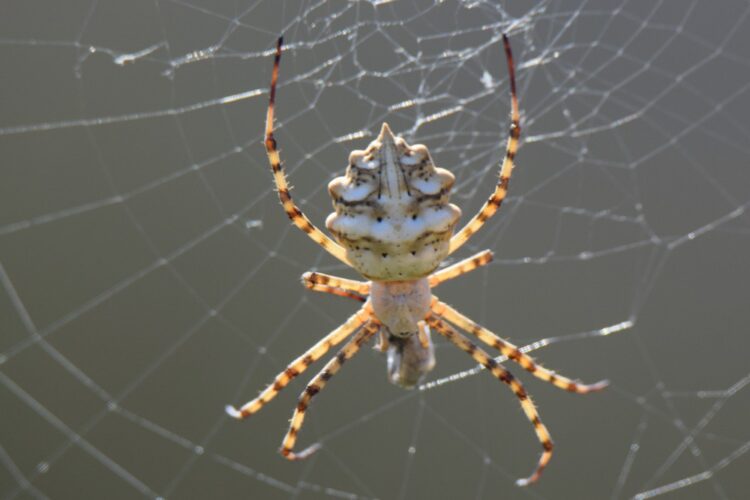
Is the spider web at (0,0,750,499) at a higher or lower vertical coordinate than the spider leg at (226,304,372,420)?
higher

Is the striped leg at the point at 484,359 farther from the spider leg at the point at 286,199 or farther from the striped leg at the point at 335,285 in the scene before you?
the spider leg at the point at 286,199

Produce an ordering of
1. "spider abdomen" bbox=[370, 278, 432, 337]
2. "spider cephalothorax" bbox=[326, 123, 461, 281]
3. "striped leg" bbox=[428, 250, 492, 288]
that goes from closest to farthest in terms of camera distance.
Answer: "spider cephalothorax" bbox=[326, 123, 461, 281] < "striped leg" bbox=[428, 250, 492, 288] < "spider abdomen" bbox=[370, 278, 432, 337]

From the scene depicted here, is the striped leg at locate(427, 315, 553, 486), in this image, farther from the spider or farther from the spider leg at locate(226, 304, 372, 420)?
the spider leg at locate(226, 304, 372, 420)

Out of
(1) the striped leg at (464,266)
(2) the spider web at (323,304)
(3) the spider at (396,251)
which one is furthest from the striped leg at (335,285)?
(2) the spider web at (323,304)

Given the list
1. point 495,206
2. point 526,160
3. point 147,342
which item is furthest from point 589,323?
point 495,206

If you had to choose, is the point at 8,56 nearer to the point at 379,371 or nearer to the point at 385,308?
the point at 379,371

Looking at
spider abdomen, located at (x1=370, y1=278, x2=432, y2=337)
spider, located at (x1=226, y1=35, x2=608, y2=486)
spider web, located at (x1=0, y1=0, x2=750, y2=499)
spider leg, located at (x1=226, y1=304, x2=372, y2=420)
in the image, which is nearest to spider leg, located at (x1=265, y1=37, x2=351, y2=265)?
spider, located at (x1=226, y1=35, x2=608, y2=486)
